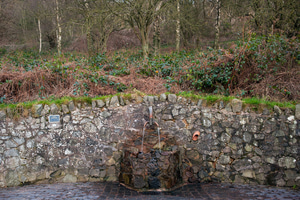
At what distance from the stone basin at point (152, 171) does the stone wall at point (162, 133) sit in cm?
49

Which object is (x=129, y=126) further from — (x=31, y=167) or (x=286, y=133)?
(x=286, y=133)

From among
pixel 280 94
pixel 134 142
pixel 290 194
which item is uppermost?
pixel 280 94

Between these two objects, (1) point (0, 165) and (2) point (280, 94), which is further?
(2) point (280, 94)

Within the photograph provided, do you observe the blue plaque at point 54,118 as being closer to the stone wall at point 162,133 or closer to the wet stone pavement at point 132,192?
the stone wall at point 162,133

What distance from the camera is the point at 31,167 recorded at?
20.9 ft

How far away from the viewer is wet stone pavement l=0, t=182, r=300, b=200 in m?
5.38

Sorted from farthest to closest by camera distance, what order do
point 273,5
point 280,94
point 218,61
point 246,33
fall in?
point 273,5 → point 246,33 → point 218,61 → point 280,94

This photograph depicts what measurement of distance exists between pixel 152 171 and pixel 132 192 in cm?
62

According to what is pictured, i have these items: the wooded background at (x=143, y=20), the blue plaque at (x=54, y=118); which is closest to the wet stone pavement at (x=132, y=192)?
the blue plaque at (x=54, y=118)

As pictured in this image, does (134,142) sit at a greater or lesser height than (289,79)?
lesser

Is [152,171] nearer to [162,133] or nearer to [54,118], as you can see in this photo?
[162,133]

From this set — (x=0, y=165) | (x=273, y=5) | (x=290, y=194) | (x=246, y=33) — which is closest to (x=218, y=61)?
(x=246, y=33)

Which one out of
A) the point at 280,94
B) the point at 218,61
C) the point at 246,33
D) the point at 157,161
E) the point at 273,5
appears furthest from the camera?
the point at 273,5

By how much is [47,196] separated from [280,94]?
702 cm
